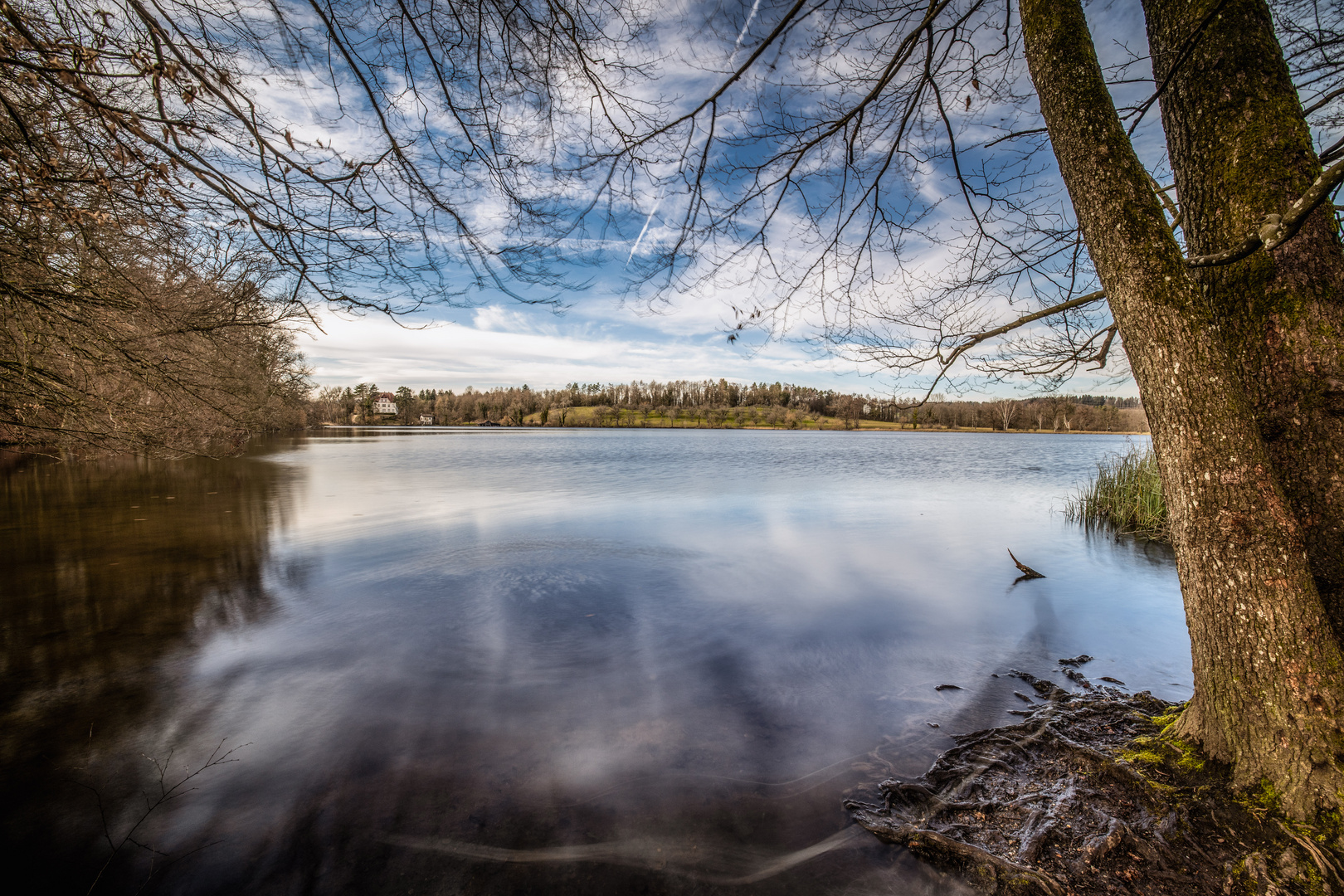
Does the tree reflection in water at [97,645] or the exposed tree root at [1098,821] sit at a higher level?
the exposed tree root at [1098,821]

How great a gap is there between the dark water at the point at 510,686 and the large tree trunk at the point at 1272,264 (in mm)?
2446

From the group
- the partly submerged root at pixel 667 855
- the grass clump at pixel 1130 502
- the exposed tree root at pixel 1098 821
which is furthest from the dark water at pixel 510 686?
the grass clump at pixel 1130 502

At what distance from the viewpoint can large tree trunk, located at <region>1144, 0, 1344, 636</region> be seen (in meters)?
2.22

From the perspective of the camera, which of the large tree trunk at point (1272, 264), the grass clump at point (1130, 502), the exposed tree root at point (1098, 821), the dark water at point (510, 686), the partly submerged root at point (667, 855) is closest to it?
the exposed tree root at point (1098, 821)

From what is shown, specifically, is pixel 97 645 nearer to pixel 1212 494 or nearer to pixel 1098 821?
pixel 1098 821

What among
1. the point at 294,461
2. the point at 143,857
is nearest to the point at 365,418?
the point at 294,461

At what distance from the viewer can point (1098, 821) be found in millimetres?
2439

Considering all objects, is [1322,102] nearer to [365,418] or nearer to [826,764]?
[826,764]

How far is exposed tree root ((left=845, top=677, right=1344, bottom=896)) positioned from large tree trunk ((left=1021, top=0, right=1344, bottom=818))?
0.19 m

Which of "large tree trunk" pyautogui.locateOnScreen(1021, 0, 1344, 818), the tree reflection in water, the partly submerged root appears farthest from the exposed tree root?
the tree reflection in water

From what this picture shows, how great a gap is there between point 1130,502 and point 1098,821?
1247 cm

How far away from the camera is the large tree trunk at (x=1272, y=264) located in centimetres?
222

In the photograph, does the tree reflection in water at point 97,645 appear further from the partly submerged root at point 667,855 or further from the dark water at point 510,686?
the partly submerged root at point 667,855

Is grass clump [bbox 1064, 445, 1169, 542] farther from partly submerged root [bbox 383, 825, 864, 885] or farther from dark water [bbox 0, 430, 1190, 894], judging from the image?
partly submerged root [bbox 383, 825, 864, 885]
